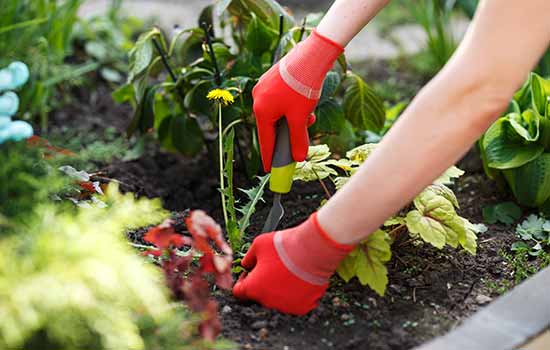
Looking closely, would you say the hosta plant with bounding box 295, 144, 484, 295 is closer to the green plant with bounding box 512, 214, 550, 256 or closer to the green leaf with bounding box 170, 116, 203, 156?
the green plant with bounding box 512, 214, 550, 256

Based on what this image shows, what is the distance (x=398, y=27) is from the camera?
412 cm

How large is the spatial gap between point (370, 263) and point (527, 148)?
2.59 feet

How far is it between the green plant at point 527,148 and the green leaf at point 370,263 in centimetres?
65

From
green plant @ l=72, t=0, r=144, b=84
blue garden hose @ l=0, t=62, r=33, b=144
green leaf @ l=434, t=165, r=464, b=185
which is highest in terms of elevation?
green leaf @ l=434, t=165, r=464, b=185

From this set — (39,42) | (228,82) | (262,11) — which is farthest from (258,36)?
(39,42)

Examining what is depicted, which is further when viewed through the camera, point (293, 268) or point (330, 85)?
point (330, 85)

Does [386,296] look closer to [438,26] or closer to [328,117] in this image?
[328,117]

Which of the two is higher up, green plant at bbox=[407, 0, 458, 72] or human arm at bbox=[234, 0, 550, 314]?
human arm at bbox=[234, 0, 550, 314]

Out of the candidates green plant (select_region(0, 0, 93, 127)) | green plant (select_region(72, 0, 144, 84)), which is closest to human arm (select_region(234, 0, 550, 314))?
green plant (select_region(0, 0, 93, 127))

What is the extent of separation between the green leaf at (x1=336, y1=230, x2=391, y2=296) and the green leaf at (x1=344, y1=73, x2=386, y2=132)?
75 centimetres

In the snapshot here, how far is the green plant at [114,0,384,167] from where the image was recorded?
7.51 feet

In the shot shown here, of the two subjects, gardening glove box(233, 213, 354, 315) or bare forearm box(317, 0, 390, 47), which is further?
bare forearm box(317, 0, 390, 47)

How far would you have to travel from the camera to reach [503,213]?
2309 millimetres

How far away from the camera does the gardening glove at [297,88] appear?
1910 mm
